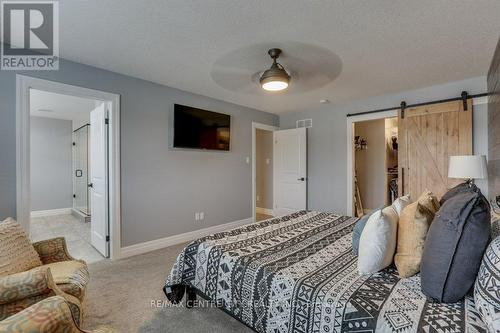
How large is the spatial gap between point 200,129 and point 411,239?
3.34 meters

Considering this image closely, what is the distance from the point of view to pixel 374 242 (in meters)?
1.45

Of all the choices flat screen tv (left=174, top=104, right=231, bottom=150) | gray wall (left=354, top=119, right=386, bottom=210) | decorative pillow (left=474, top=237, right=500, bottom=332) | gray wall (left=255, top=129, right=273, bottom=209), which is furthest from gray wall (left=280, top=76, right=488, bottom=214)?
decorative pillow (left=474, top=237, right=500, bottom=332)

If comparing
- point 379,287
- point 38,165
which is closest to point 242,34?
point 379,287

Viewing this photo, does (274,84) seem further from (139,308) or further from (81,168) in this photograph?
(81,168)

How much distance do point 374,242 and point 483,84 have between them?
334cm

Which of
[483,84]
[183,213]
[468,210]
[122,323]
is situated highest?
[483,84]

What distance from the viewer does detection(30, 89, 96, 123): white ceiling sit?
4.24 meters

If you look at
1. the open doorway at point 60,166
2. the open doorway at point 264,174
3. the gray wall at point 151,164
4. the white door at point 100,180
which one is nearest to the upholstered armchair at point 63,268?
the gray wall at point 151,164

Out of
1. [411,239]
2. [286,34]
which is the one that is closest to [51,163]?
[286,34]

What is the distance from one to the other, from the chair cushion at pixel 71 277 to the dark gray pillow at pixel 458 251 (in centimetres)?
208

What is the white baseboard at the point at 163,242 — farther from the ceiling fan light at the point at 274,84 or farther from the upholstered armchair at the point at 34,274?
the ceiling fan light at the point at 274,84

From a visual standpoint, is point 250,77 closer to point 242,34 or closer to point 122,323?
point 242,34

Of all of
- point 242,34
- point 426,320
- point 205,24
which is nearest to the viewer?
point 426,320

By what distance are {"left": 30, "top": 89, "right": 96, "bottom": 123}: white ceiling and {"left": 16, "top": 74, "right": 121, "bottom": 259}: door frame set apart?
1282mm
